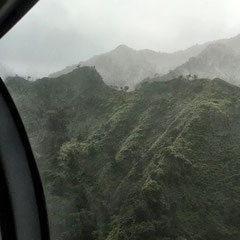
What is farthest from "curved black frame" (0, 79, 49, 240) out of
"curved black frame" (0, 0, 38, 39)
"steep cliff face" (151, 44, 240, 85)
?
"steep cliff face" (151, 44, 240, 85)

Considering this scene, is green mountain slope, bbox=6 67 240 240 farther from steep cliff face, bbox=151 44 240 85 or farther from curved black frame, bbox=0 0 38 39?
curved black frame, bbox=0 0 38 39

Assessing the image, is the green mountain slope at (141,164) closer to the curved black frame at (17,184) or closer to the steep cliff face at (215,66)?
the steep cliff face at (215,66)

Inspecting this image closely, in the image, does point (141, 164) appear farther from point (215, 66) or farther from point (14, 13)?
point (14, 13)

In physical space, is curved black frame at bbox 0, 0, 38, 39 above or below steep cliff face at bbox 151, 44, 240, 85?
below

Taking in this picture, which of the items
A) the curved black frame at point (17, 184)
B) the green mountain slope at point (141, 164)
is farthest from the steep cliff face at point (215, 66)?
the curved black frame at point (17, 184)

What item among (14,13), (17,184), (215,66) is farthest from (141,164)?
(14,13)
